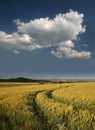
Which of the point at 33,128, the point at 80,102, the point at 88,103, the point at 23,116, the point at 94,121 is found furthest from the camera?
the point at 80,102

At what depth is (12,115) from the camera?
583 inches

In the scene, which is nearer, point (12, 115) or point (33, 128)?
point (33, 128)

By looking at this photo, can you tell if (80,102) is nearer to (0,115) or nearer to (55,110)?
(55,110)

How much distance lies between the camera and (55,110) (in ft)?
50.7

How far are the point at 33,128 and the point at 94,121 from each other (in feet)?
10.1

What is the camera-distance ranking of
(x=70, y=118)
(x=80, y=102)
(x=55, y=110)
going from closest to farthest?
(x=70, y=118)
(x=55, y=110)
(x=80, y=102)

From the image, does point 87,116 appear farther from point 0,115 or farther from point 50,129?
point 0,115

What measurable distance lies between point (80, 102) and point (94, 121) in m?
7.63

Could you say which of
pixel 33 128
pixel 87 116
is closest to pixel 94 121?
pixel 87 116

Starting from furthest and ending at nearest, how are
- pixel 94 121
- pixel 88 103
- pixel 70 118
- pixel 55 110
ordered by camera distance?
pixel 88 103
pixel 55 110
pixel 70 118
pixel 94 121

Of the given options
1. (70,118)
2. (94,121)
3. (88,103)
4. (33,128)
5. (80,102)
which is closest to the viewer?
(33,128)

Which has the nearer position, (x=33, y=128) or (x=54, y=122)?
(x=33, y=128)

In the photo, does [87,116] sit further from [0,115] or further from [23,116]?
[0,115]

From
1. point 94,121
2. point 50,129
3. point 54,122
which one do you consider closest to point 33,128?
point 50,129
